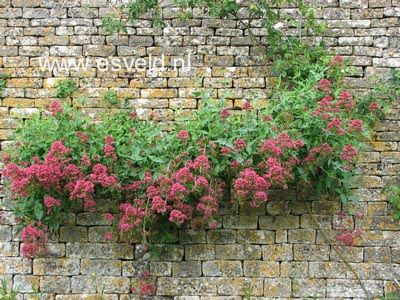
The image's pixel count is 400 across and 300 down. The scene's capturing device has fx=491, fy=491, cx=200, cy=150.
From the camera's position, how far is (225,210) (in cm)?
463

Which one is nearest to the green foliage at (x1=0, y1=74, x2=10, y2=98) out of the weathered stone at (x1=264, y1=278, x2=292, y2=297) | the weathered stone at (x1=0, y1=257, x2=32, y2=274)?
the weathered stone at (x1=0, y1=257, x2=32, y2=274)

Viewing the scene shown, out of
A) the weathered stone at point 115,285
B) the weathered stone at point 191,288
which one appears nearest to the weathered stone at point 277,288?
the weathered stone at point 191,288

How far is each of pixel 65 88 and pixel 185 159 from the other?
1516 mm

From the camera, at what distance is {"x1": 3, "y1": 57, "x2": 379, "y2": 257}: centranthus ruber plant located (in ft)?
13.3

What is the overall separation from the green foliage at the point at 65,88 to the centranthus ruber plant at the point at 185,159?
11.9 inches

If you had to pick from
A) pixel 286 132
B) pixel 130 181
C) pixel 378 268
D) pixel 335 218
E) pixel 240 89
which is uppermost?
pixel 240 89

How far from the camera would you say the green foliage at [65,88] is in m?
4.83

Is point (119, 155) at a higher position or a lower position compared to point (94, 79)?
lower

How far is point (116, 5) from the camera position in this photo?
194 inches

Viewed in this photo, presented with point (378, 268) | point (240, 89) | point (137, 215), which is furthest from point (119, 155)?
point (378, 268)

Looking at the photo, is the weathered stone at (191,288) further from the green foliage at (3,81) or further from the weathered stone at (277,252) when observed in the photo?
the green foliage at (3,81)

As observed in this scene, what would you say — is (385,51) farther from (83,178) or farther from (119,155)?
(83,178)

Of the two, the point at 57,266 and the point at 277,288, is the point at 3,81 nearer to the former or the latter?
the point at 57,266

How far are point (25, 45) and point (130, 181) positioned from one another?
6.01 ft
